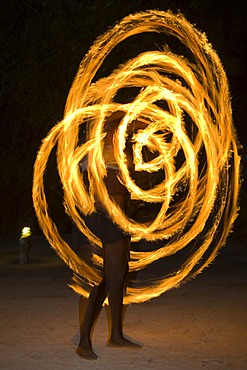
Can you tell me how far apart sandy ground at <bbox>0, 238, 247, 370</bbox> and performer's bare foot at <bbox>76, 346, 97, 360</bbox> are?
0.04 meters

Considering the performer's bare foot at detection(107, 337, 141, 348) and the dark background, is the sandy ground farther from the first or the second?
the dark background

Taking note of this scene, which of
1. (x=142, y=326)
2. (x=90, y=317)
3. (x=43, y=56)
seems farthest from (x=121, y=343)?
(x=43, y=56)

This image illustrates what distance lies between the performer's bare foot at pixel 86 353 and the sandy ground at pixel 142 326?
44mm

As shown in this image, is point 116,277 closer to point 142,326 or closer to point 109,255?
point 109,255

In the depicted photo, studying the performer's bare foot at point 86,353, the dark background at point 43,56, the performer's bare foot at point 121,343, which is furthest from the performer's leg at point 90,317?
the dark background at point 43,56

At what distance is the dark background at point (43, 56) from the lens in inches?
705

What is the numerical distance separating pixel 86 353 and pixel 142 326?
1575 millimetres

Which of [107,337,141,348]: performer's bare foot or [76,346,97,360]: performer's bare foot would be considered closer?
[76,346,97,360]: performer's bare foot

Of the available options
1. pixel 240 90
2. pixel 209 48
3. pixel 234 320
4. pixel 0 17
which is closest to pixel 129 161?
pixel 234 320

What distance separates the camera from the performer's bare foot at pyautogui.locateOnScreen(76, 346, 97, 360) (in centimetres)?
756

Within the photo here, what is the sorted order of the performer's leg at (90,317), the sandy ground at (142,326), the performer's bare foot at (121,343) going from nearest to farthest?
the sandy ground at (142,326) < the performer's leg at (90,317) < the performer's bare foot at (121,343)

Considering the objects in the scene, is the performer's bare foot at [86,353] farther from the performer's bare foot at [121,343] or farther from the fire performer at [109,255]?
the performer's bare foot at [121,343]

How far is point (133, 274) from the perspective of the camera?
1329cm

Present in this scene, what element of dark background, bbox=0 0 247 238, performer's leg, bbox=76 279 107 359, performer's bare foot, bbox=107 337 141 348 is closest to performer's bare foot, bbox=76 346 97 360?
performer's leg, bbox=76 279 107 359
